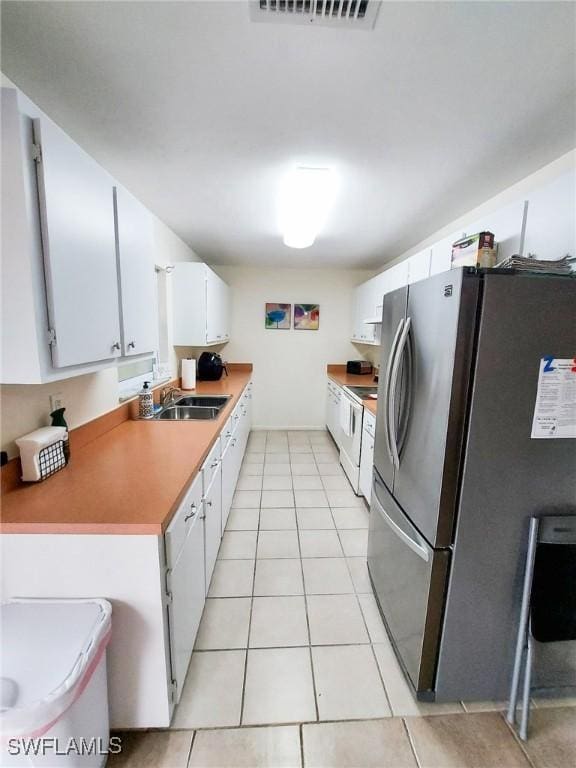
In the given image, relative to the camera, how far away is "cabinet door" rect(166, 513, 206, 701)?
1.18 m

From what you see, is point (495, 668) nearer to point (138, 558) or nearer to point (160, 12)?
point (138, 558)

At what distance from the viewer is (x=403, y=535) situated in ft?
4.71

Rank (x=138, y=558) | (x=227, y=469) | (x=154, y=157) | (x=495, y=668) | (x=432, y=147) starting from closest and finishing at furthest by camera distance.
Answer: (x=138, y=558) → (x=495, y=668) → (x=432, y=147) → (x=154, y=157) → (x=227, y=469)

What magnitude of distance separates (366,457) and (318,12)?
2.56 m

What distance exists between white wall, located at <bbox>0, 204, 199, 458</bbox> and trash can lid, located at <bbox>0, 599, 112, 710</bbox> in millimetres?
584

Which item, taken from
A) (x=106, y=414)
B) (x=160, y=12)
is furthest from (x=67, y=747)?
(x=160, y=12)

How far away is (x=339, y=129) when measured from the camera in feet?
4.83

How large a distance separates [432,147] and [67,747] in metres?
2.67

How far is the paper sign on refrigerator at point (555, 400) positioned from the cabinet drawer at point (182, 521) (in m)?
1.34

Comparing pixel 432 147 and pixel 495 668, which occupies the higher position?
pixel 432 147

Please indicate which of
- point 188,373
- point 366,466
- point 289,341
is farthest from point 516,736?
point 289,341

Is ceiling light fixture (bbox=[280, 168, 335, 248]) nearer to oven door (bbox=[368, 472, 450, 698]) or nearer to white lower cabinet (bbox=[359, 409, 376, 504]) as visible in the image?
white lower cabinet (bbox=[359, 409, 376, 504])

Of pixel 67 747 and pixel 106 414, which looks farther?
pixel 106 414

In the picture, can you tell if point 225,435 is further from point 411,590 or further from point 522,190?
point 522,190
